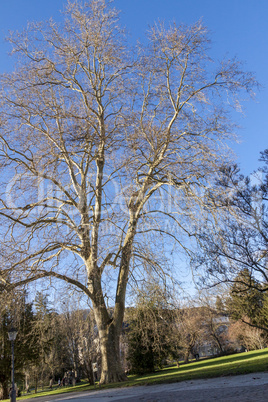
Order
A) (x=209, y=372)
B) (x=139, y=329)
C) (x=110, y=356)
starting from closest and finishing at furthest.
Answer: (x=209, y=372), (x=139, y=329), (x=110, y=356)

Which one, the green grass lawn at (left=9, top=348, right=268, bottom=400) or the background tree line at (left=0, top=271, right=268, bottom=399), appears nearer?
the green grass lawn at (left=9, top=348, right=268, bottom=400)

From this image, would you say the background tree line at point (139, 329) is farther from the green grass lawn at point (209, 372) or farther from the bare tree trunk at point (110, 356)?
the green grass lawn at point (209, 372)

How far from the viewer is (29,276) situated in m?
11.0

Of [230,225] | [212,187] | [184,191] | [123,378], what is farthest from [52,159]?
[123,378]

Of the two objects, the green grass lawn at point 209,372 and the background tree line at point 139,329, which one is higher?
the background tree line at point 139,329

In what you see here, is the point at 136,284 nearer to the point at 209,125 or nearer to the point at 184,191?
the point at 184,191

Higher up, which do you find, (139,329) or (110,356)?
(139,329)

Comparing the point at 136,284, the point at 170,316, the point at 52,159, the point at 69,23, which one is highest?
the point at 69,23

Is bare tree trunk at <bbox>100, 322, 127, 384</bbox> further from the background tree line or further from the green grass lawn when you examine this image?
the background tree line

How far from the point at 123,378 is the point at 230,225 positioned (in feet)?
22.6

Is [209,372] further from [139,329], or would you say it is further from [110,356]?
[110,356]

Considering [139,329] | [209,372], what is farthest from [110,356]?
[209,372]

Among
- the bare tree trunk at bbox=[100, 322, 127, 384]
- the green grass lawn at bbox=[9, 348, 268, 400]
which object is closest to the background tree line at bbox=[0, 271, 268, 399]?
the bare tree trunk at bbox=[100, 322, 127, 384]

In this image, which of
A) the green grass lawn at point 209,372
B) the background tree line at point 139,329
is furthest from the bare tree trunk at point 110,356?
the background tree line at point 139,329
